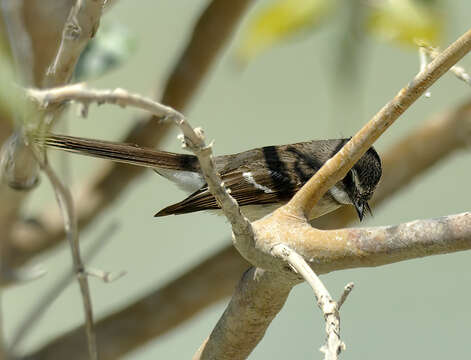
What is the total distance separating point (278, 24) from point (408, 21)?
35 centimetres

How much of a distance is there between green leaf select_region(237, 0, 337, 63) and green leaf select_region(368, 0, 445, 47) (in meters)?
0.12

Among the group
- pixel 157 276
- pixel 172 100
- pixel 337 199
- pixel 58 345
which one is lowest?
pixel 58 345

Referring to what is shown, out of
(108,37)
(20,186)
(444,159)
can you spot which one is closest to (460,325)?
(444,159)

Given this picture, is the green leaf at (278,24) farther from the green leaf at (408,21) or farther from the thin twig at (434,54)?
the thin twig at (434,54)

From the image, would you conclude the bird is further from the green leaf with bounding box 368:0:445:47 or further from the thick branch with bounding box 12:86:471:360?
the green leaf with bounding box 368:0:445:47

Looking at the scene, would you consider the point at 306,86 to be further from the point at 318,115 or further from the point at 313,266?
the point at 313,266

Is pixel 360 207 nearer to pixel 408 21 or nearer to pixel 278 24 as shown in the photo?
pixel 278 24

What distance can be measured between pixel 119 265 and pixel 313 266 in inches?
122

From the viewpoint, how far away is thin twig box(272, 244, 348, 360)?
1.10 metres

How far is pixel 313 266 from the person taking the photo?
1.54 meters

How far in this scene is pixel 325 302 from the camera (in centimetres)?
121

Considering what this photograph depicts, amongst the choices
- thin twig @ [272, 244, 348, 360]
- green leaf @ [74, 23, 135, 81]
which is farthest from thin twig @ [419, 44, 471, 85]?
green leaf @ [74, 23, 135, 81]

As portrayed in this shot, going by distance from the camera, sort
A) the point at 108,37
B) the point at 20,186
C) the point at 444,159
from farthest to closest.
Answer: the point at 444,159 < the point at 108,37 < the point at 20,186

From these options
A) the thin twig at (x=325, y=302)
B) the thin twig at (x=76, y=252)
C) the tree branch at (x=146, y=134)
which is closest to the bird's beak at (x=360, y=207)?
the tree branch at (x=146, y=134)
